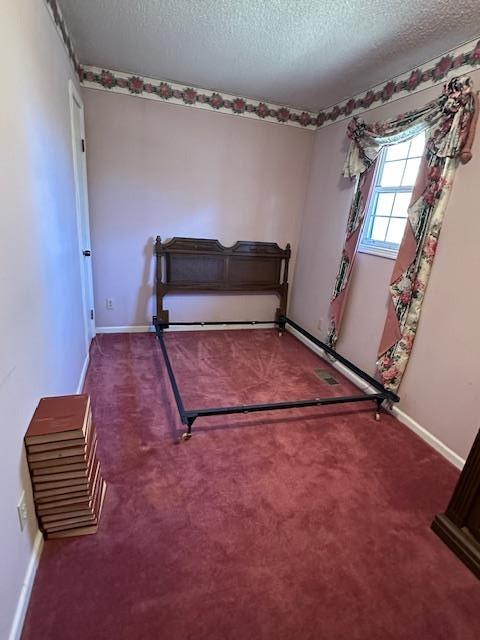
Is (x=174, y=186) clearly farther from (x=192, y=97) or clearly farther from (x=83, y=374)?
(x=83, y=374)

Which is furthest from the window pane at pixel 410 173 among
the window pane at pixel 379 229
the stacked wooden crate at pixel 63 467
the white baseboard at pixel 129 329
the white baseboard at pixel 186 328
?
the white baseboard at pixel 129 329

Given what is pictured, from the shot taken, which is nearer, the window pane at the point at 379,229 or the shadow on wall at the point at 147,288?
the window pane at the point at 379,229

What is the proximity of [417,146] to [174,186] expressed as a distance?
2223 mm

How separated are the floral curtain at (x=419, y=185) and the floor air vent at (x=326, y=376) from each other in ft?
1.61

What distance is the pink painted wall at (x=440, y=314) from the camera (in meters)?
1.98

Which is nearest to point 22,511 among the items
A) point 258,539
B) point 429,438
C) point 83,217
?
point 258,539

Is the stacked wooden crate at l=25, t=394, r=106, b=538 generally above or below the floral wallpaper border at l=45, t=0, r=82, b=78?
below

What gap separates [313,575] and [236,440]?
86 cm

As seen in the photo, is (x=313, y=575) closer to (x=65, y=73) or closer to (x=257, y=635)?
(x=257, y=635)

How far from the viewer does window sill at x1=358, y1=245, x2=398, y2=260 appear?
259 centimetres

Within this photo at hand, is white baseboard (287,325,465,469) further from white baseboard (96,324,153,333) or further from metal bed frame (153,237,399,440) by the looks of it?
white baseboard (96,324,153,333)

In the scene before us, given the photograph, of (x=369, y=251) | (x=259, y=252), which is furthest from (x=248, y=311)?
(x=369, y=251)

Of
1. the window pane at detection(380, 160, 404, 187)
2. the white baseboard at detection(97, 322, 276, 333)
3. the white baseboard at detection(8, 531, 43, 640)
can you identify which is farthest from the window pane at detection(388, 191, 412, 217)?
the white baseboard at detection(8, 531, 43, 640)

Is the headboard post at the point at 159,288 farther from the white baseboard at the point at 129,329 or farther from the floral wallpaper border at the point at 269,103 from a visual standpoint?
the floral wallpaper border at the point at 269,103
